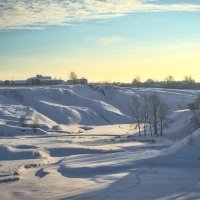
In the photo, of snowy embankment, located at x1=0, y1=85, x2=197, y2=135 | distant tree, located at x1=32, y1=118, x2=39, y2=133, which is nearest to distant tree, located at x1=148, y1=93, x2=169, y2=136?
snowy embankment, located at x1=0, y1=85, x2=197, y2=135

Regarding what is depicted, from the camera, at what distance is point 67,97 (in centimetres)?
14288

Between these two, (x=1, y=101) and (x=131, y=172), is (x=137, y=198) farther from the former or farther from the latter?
(x=1, y=101)

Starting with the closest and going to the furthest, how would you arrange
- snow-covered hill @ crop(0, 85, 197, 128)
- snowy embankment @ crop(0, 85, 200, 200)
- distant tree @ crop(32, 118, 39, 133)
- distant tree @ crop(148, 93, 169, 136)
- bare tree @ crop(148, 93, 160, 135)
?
snowy embankment @ crop(0, 85, 200, 200)
distant tree @ crop(148, 93, 169, 136)
bare tree @ crop(148, 93, 160, 135)
distant tree @ crop(32, 118, 39, 133)
snow-covered hill @ crop(0, 85, 197, 128)

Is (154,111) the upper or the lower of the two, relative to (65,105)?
lower

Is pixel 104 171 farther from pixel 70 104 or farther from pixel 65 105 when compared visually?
pixel 70 104

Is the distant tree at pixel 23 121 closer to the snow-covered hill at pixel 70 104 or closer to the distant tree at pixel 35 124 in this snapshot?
the snow-covered hill at pixel 70 104

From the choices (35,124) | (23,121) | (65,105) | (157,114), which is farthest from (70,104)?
(157,114)

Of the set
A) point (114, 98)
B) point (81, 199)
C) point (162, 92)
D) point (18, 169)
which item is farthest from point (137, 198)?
point (162, 92)

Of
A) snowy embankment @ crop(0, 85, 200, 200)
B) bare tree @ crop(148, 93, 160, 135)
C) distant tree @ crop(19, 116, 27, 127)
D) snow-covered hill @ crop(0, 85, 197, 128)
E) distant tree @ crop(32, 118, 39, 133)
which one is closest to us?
snowy embankment @ crop(0, 85, 200, 200)

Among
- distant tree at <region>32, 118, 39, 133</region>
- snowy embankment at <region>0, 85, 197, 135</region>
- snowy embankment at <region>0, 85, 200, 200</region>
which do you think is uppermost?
snowy embankment at <region>0, 85, 197, 135</region>

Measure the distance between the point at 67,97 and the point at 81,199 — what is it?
117 metres

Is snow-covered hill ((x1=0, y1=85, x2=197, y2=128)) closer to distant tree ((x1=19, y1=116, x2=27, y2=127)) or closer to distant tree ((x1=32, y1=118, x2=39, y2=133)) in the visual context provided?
distant tree ((x1=19, y1=116, x2=27, y2=127))

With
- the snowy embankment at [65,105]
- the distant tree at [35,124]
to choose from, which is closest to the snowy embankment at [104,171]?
the distant tree at [35,124]

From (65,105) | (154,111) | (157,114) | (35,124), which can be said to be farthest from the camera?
(65,105)
